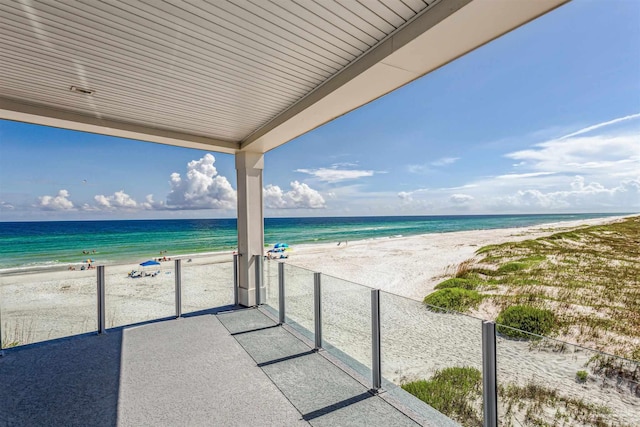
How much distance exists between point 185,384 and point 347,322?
60.8 inches

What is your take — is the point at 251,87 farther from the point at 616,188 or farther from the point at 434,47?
the point at 616,188

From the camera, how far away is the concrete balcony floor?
2.22 meters

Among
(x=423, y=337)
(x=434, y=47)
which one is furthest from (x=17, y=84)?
(x=423, y=337)

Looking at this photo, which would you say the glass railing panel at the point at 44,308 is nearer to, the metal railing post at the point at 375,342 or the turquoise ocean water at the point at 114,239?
the metal railing post at the point at 375,342

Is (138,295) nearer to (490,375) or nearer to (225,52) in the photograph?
(225,52)

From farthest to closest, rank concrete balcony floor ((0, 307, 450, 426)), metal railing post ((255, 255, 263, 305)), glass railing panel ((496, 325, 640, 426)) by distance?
metal railing post ((255, 255, 263, 305)), concrete balcony floor ((0, 307, 450, 426)), glass railing panel ((496, 325, 640, 426))

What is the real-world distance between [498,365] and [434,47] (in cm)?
203

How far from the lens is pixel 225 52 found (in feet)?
7.82

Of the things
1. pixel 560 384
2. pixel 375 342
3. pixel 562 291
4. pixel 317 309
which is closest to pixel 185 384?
pixel 317 309

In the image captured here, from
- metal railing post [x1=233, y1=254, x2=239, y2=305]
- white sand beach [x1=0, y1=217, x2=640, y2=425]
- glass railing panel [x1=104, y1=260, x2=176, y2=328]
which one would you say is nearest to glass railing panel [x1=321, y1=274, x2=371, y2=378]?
white sand beach [x1=0, y1=217, x2=640, y2=425]

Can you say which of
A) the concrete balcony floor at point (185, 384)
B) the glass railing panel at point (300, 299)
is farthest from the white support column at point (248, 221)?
the concrete balcony floor at point (185, 384)

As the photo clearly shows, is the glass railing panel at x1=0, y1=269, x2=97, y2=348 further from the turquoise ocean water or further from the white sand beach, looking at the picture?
the turquoise ocean water

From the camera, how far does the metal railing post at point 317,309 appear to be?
11.0 feet

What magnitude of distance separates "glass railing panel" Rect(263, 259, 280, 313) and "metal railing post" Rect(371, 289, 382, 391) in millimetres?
1909
